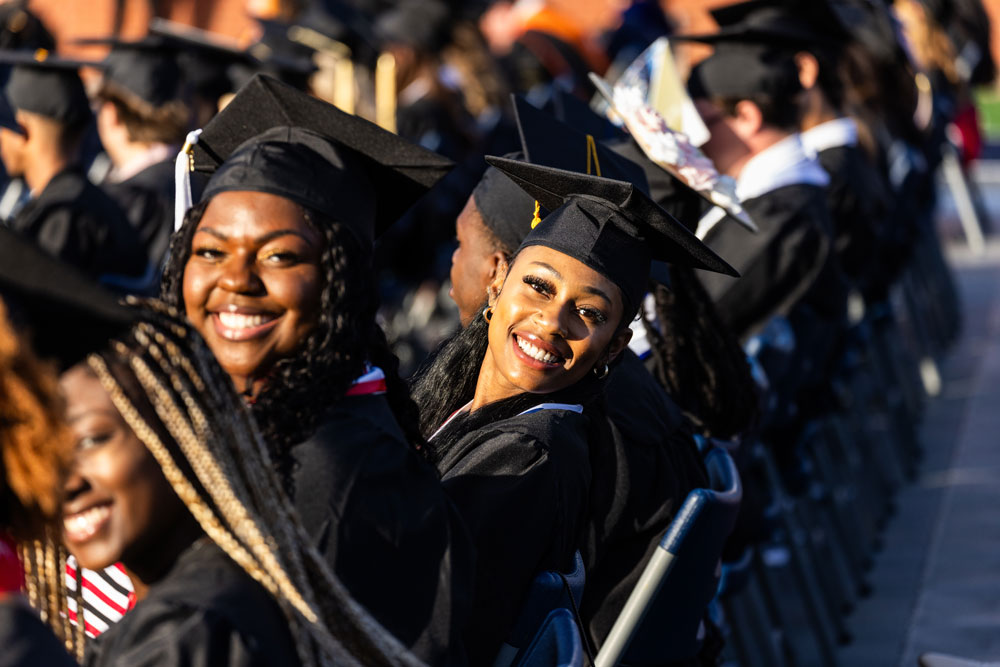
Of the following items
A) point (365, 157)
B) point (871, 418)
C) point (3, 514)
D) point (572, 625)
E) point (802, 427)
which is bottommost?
point (871, 418)

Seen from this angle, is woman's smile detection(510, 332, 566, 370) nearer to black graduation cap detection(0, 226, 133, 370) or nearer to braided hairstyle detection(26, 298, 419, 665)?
braided hairstyle detection(26, 298, 419, 665)

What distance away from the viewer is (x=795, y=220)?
4.89 metres

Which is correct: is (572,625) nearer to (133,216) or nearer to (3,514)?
(3,514)

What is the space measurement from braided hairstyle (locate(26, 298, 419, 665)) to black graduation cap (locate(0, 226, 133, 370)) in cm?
8

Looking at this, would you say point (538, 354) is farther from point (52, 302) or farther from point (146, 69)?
Result: point (146, 69)

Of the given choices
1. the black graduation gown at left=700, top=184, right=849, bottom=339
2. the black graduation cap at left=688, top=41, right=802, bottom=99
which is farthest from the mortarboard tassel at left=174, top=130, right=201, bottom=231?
the black graduation cap at left=688, top=41, right=802, bottom=99

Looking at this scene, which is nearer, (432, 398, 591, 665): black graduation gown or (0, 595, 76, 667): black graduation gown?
(0, 595, 76, 667): black graduation gown

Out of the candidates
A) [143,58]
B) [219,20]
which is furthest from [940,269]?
[219,20]

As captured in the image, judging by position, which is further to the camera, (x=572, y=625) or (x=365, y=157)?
(x=365, y=157)

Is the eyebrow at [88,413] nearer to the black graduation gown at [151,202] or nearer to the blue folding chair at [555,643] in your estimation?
the blue folding chair at [555,643]

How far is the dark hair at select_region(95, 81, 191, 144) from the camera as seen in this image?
6.05 meters

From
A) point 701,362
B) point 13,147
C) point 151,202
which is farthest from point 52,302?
point 151,202

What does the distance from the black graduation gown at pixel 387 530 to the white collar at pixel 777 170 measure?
121 inches

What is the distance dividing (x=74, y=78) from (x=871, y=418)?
4168 millimetres
